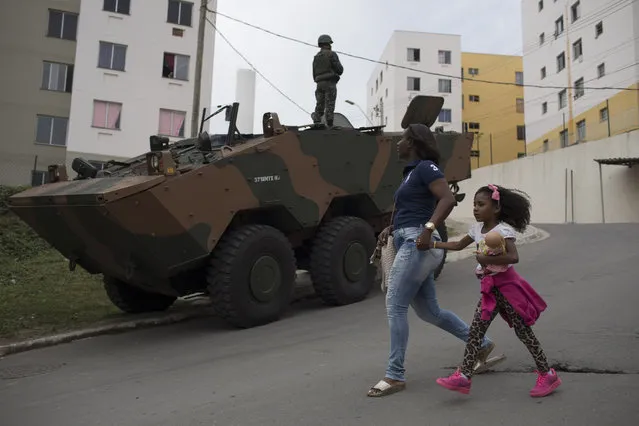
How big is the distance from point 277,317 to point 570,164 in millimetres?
21643

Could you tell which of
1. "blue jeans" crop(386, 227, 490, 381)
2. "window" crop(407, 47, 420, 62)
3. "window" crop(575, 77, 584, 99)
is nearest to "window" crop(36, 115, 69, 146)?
"blue jeans" crop(386, 227, 490, 381)

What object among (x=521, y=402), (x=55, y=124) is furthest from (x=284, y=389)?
(x=55, y=124)

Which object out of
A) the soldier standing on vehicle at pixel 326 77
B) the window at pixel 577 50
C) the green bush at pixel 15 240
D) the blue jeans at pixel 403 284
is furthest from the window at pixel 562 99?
the blue jeans at pixel 403 284

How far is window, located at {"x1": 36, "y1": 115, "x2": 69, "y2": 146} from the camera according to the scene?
22875 mm

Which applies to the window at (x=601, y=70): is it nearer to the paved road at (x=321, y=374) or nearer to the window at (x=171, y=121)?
the window at (x=171, y=121)

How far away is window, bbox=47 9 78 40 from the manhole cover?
71.8 feet

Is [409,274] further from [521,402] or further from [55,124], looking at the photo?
[55,124]

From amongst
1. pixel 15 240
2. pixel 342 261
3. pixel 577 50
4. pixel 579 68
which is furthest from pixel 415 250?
pixel 577 50

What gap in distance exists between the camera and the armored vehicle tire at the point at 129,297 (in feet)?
23.3

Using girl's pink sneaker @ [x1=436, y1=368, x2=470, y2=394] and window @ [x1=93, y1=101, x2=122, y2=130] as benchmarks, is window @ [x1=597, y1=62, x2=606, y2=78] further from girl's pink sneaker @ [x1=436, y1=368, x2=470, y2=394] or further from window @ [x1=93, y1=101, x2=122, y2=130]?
girl's pink sneaker @ [x1=436, y1=368, x2=470, y2=394]

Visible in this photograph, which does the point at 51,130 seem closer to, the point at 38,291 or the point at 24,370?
the point at 38,291

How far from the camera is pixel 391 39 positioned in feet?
153

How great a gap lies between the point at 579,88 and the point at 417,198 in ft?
96.5

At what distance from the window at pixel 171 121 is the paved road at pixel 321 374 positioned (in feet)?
58.6
